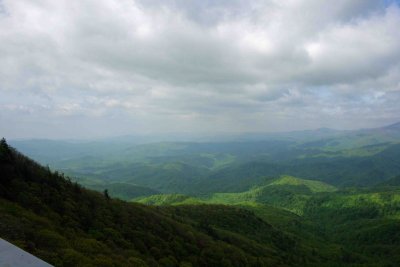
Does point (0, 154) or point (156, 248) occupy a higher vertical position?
point (0, 154)

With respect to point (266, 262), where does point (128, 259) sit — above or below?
above

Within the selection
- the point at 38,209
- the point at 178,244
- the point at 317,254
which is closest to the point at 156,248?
the point at 178,244

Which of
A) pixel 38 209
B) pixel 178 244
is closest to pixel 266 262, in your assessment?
pixel 178 244

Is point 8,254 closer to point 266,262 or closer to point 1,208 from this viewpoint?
point 1,208

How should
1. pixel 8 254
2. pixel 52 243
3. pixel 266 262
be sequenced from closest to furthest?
pixel 8 254 → pixel 52 243 → pixel 266 262

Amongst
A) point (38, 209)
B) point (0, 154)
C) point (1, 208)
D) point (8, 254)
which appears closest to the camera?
point (8, 254)

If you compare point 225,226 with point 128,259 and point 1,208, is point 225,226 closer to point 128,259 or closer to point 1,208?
point 128,259

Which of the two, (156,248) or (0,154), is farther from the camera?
(156,248)

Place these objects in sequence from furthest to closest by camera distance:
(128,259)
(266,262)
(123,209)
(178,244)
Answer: (266,262), (123,209), (178,244), (128,259)

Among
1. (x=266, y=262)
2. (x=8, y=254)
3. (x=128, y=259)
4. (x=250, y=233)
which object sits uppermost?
(x=8, y=254)
